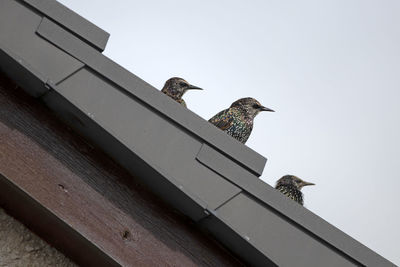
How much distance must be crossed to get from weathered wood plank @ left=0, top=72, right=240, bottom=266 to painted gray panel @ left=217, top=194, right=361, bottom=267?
0.20 m

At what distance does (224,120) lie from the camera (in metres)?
4.04

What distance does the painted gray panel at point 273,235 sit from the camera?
61.3 inches

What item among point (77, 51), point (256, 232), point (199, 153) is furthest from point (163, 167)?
point (77, 51)

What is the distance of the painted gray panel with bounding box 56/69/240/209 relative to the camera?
1.58 meters

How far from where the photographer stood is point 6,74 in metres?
1.70

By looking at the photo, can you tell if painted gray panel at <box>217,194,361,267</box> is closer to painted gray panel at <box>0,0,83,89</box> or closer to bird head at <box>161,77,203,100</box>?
painted gray panel at <box>0,0,83,89</box>

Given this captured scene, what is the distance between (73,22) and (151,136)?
1.43 ft

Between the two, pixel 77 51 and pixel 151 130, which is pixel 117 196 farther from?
pixel 77 51

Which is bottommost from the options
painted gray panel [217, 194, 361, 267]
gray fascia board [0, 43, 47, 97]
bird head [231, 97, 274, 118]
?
painted gray panel [217, 194, 361, 267]

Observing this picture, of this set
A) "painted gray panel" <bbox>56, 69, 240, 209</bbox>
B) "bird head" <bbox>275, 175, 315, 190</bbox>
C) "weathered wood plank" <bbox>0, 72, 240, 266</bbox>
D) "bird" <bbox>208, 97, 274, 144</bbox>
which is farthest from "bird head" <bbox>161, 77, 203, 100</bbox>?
"painted gray panel" <bbox>56, 69, 240, 209</bbox>

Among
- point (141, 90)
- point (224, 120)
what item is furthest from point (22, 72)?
point (224, 120)

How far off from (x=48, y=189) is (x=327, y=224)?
831 mm

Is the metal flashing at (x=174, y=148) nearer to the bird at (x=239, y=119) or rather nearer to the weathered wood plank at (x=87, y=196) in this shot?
the weathered wood plank at (x=87, y=196)

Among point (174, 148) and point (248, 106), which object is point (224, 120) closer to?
point (248, 106)
